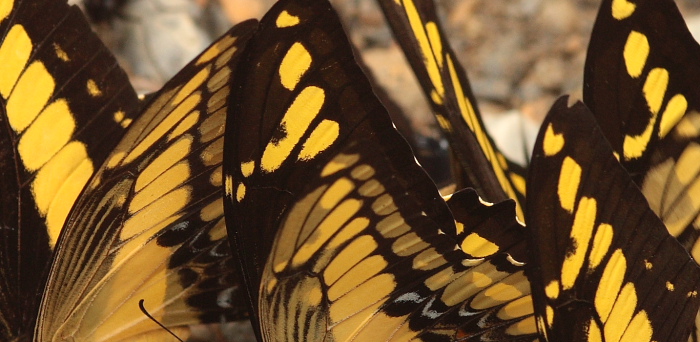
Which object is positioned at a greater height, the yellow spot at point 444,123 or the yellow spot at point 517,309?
the yellow spot at point 444,123

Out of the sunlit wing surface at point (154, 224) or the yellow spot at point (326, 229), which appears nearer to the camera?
the yellow spot at point (326, 229)

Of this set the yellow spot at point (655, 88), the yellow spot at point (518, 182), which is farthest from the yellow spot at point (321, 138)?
the yellow spot at point (518, 182)

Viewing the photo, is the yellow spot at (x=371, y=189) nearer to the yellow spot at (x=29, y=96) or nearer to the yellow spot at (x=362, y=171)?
the yellow spot at (x=362, y=171)

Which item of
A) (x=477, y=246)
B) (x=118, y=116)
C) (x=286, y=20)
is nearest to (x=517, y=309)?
(x=477, y=246)

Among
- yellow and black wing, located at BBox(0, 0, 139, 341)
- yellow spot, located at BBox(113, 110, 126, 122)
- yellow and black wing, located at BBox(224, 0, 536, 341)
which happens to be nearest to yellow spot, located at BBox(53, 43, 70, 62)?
yellow and black wing, located at BBox(0, 0, 139, 341)

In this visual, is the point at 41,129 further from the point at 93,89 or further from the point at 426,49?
the point at 426,49
